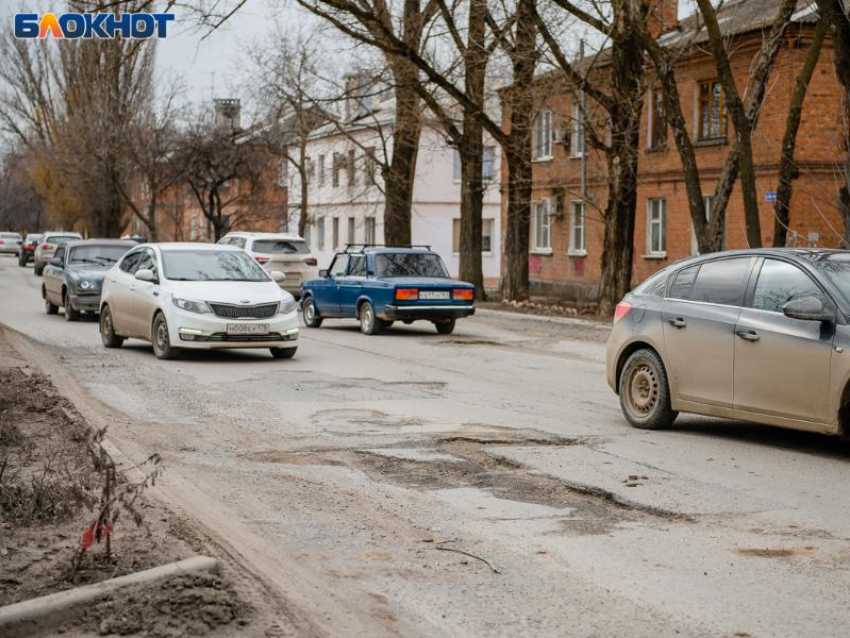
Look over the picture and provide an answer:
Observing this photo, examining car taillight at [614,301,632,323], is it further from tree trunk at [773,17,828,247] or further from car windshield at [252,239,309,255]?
car windshield at [252,239,309,255]

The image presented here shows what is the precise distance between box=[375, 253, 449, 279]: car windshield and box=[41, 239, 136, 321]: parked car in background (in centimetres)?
543

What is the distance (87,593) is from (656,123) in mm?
36465

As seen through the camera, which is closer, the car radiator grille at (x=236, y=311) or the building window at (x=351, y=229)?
the car radiator grille at (x=236, y=311)

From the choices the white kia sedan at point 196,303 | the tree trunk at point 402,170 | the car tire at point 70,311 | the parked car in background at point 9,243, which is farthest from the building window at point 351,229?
the white kia sedan at point 196,303

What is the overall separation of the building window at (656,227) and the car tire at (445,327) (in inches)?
680

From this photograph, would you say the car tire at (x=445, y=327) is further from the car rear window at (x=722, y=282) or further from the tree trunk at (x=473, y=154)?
the car rear window at (x=722, y=282)

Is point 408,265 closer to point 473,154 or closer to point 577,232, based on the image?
point 473,154

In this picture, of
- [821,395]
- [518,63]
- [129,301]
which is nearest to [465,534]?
[821,395]

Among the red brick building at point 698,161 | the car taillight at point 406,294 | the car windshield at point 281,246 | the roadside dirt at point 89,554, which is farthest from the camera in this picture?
the red brick building at point 698,161

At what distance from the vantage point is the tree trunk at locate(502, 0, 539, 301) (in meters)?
27.8

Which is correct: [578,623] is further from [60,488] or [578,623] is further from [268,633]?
[60,488]

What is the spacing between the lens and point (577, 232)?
4391 centimetres

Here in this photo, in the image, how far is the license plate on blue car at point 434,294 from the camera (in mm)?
21598

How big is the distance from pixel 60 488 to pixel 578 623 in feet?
10.6
